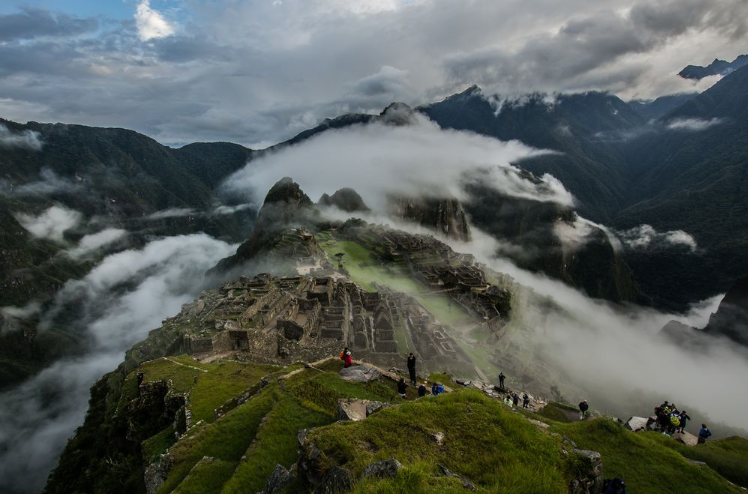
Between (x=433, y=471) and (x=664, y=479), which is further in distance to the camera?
(x=664, y=479)

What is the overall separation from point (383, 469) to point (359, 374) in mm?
9918

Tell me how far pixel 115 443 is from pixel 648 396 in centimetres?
6179

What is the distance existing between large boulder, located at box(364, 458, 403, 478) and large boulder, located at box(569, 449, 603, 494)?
13.7ft

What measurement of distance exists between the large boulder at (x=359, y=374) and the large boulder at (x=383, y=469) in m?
8.86

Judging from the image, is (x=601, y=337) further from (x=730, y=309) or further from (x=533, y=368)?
(x=533, y=368)

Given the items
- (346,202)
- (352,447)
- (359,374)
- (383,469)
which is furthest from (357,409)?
(346,202)

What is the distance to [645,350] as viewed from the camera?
271ft

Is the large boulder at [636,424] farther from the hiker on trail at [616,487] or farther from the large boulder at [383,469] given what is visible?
the large boulder at [383,469]

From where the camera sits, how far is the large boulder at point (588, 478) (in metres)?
7.76

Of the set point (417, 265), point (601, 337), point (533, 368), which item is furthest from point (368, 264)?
point (601, 337)

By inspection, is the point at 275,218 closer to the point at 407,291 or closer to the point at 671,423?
the point at 407,291

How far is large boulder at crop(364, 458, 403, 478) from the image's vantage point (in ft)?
20.9

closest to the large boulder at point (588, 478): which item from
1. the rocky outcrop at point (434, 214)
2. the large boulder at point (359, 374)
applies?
the large boulder at point (359, 374)

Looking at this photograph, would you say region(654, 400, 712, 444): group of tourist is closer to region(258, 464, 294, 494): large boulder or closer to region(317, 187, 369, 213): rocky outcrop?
region(258, 464, 294, 494): large boulder
